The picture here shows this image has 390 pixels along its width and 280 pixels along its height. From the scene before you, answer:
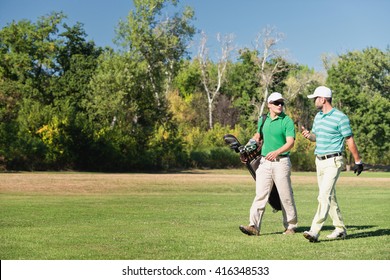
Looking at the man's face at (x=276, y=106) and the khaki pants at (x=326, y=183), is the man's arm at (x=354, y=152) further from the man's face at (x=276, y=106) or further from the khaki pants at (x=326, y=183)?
the man's face at (x=276, y=106)

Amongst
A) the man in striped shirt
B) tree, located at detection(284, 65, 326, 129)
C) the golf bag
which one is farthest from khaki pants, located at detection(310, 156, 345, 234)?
tree, located at detection(284, 65, 326, 129)

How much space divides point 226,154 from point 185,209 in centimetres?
5914

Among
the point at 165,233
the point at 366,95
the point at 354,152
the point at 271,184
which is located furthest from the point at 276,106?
the point at 366,95

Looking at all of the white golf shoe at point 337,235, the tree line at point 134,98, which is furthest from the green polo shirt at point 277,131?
the tree line at point 134,98

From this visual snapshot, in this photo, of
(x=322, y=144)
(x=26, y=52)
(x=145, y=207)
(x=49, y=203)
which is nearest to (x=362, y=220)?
(x=322, y=144)

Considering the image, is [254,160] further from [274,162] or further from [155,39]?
[155,39]

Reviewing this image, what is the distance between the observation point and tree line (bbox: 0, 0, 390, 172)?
66.5 meters

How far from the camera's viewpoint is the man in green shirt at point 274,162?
13.6 metres

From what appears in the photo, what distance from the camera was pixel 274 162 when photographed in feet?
45.2

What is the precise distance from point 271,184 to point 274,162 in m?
0.42

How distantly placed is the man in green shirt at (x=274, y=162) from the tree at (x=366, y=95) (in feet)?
250

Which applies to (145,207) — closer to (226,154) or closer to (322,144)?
(322,144)

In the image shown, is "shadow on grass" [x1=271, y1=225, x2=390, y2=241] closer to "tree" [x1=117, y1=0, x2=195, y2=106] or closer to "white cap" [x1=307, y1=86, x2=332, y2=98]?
"white cap" [x1=307, y1=86, x2=332, y2=98]

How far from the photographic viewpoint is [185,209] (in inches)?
907
